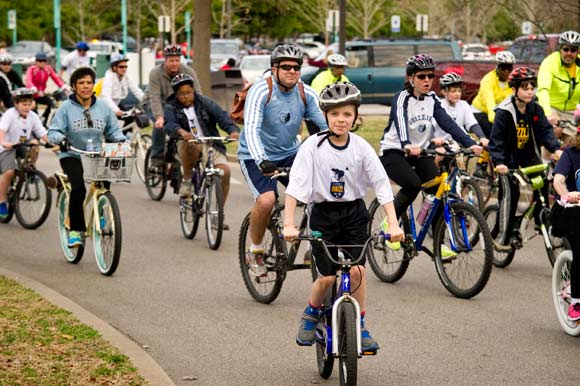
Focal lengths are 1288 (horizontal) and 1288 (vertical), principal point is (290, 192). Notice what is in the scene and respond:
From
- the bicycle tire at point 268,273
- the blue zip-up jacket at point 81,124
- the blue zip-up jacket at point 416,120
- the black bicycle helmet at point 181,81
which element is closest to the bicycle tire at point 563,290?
the blue zip-up jacket at point 416,120

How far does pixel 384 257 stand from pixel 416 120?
1.22m

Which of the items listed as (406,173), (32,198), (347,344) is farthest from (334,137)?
(32,198)

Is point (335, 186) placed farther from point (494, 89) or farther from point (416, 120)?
point (494, 89)

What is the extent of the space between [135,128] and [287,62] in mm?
10249

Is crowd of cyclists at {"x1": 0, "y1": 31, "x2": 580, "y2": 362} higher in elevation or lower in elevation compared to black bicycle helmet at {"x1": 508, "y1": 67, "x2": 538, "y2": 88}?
lower

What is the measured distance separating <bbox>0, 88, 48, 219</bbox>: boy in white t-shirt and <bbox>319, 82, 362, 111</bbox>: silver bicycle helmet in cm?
781

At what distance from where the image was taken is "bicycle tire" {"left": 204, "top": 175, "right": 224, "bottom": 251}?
501 inches

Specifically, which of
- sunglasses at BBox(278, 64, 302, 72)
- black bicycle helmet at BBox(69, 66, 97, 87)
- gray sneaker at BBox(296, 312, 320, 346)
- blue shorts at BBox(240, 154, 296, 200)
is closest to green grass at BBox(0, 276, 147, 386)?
gray sneaker at BBox(296, 312, 320, 346)

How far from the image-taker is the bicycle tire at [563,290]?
873cm

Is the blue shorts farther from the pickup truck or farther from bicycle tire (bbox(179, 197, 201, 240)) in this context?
the pickup truck

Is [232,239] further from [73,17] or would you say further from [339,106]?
[73,17]

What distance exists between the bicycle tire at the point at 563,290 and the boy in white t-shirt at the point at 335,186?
1980 mm

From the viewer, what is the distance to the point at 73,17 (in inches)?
3051

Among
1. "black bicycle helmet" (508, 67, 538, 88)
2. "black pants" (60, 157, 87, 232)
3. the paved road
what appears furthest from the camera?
"black pants" (60, 157, 87, 232)
